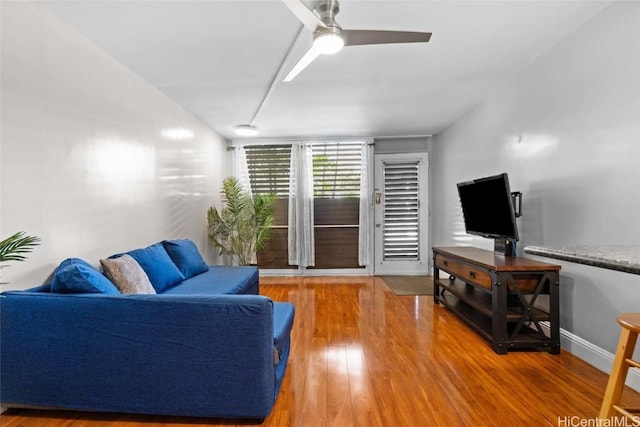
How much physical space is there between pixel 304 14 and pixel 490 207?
2416 millimetres

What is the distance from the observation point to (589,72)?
2.23 m

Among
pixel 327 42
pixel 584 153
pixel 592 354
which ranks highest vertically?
pixel 327 42

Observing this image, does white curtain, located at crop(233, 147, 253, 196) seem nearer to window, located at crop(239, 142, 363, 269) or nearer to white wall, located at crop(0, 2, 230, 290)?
window, located at crop(239, 142, 363, 269)

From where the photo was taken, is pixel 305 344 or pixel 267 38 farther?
pixel 305 344

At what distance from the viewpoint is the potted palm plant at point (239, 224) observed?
4.70 metres

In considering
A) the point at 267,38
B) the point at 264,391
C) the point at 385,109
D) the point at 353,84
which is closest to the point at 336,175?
the point at 385,109

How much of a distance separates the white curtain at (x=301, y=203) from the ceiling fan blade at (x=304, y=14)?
3681mm

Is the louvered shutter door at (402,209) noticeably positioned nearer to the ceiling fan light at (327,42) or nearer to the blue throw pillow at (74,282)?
the ceiling fan light at (327,42)

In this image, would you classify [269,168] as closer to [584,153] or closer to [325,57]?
[325,57]

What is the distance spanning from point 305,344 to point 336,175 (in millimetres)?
3339

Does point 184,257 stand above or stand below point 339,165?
below

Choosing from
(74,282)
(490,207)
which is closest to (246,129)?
(74,282)

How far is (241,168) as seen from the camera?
5516mm

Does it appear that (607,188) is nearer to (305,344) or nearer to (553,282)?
(553,282)
